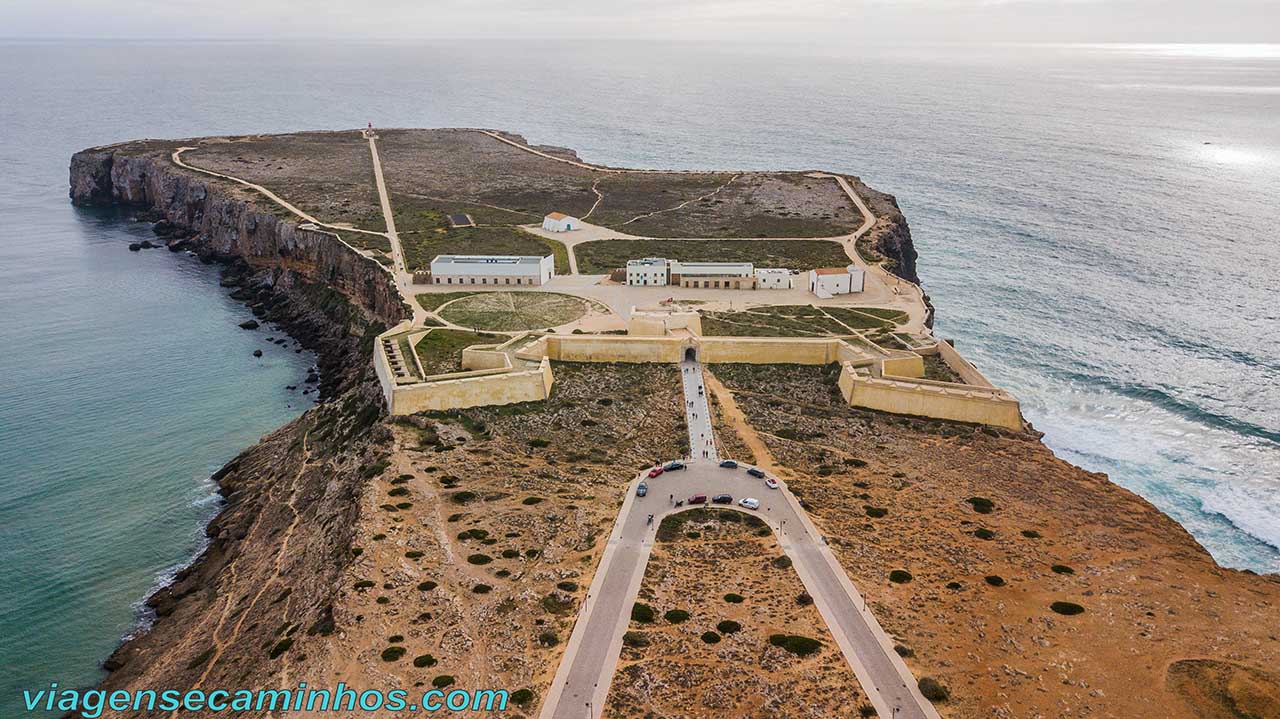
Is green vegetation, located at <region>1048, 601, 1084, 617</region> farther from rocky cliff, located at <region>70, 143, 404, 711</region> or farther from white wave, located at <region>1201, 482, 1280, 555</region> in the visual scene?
rocky cliff, located at <region>70, 143, 404, 711</region>

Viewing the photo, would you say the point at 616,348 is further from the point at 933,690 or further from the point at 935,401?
the point at 933,690

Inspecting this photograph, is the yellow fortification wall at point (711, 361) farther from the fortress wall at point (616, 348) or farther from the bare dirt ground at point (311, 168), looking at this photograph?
the bare dirt ground at point (311, 168)

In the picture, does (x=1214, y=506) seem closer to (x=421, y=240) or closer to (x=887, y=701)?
(x=887, y=701)

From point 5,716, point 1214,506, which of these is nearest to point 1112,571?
point 1214,506

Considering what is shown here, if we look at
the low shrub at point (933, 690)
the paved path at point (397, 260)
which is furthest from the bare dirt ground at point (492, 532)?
the paved path at point (397, 260)

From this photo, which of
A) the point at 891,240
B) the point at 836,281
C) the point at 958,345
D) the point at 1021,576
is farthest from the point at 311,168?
the point at 1021,576

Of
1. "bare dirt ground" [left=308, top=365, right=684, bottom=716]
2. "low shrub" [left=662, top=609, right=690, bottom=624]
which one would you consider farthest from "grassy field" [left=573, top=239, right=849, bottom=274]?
"low shrub" [left=662, top=609, right=690, bottom=624]
